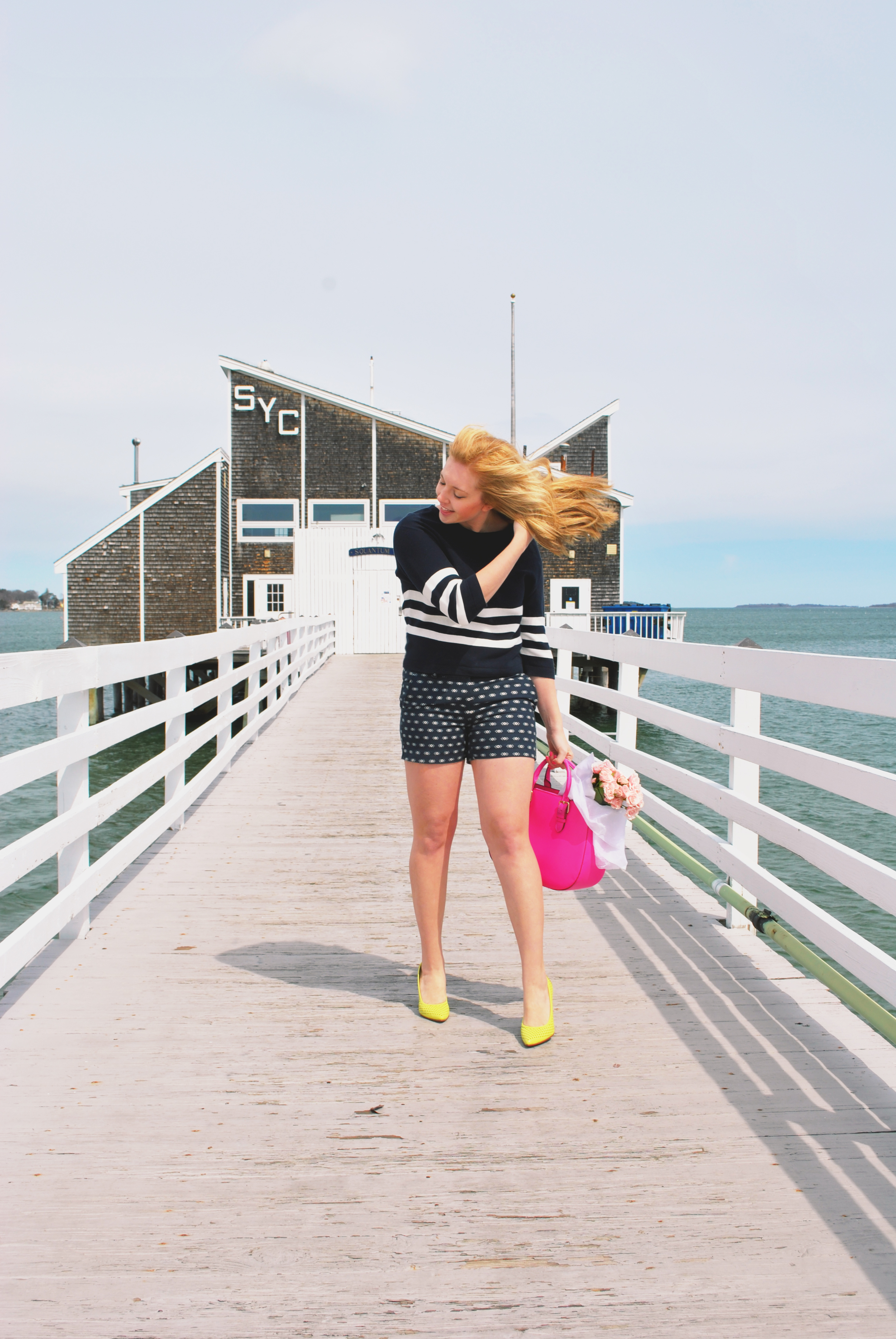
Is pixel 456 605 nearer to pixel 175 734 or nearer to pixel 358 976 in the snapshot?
pixel 358 976

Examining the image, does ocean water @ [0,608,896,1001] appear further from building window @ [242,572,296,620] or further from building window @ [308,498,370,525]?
building window @ [308,498,370,525]

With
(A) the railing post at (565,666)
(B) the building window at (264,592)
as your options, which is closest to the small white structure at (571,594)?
(B) the building window at (264,592)

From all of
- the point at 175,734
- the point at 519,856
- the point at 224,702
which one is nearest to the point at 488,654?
the point at 519,856

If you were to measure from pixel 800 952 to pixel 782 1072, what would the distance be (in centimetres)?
41

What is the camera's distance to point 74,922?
396 cm

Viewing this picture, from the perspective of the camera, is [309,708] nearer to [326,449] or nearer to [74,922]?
[74,922]

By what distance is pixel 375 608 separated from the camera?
24.2 meters

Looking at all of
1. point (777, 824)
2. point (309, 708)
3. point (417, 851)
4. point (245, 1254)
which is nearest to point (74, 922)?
point (417, 851)

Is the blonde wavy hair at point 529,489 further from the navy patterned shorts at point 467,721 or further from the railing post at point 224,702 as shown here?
the railing post at point 224,702

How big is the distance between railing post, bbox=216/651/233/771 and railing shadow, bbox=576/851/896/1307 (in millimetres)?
4335

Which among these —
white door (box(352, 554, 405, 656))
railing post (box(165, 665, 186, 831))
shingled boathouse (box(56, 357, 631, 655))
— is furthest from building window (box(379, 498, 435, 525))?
railing post (box(165, 665, 186, 831))

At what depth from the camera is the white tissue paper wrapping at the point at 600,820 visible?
124 inches

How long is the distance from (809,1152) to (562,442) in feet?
92.8

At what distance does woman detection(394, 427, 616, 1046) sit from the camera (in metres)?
2.79
